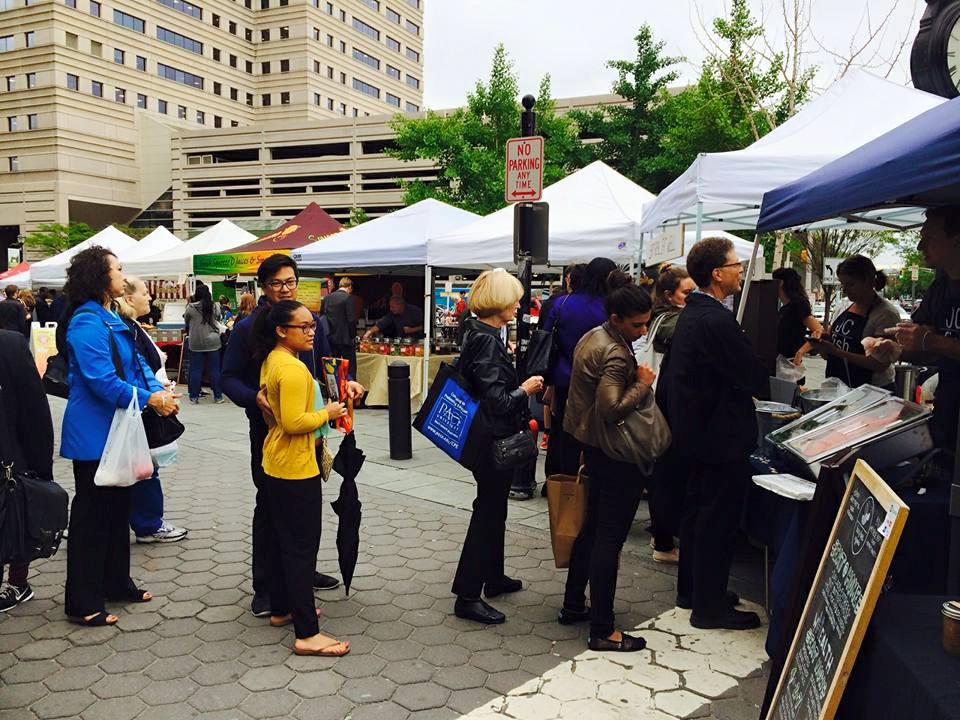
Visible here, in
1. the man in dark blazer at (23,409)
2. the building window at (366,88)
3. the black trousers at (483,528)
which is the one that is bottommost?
the black trousers at (483,528)

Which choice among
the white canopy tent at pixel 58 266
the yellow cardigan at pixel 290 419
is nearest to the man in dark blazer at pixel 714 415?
the yellow cardigan at pixel 290 419

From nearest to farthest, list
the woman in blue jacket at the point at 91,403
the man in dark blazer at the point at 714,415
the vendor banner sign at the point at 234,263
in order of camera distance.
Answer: the man in dark blazer at the point at 714,415, the woman in blue jacket at the point at 91,403, the vendor banner sign at the point at 234,263

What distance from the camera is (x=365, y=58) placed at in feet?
264

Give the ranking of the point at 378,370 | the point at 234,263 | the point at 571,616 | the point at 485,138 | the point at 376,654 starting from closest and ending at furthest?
the point at 376,654 < the point at 571,616 < the point at 378,370 < the point at 234,263 < the point at 485,138

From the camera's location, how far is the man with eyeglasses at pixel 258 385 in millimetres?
3695

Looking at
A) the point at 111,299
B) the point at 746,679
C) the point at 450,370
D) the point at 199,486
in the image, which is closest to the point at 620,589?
the point at 746,679

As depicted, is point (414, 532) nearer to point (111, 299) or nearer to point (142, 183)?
point (111, 299)

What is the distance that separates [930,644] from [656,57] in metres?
30.3

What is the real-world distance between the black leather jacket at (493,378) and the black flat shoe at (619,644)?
1.12m

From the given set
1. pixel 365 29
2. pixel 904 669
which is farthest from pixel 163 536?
pixel 365 29

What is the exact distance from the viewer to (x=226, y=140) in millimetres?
66438

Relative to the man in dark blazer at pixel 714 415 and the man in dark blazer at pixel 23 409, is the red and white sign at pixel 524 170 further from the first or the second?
the man in dark blazer at pixel 23 409

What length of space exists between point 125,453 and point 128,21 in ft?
Result: 231

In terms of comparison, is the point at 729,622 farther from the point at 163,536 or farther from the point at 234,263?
the point at 234,263
